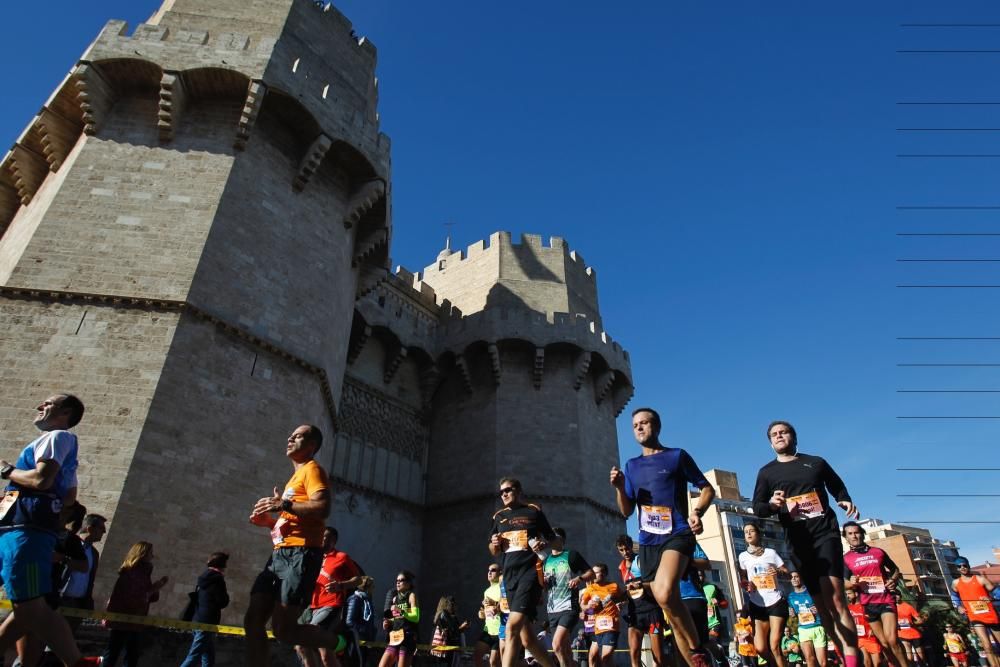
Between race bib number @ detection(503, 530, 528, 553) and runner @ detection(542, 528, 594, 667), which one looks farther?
runner @ detection(542, 528, 594, 667)

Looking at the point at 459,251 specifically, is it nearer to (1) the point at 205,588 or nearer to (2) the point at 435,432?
(2) the point at 435,432

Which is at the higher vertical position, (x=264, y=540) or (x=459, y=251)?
(x=459, y=251)

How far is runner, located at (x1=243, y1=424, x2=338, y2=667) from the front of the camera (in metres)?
4.09

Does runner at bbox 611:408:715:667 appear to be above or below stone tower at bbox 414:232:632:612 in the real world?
below

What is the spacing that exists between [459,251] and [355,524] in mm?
11892

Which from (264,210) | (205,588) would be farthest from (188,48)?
(205,588)

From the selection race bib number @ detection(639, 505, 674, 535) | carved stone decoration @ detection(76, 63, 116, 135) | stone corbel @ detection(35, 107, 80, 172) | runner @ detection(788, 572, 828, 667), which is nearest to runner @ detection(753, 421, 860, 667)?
race bib number @ detection(639, 505, 674, 535)

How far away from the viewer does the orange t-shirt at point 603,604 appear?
8273 millimetres

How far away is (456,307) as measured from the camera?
23.6 meters

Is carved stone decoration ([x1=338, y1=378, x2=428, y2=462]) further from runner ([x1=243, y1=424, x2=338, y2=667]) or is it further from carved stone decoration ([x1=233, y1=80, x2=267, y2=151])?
runner ([x1=243, y1=424, x2=338, y2=667])

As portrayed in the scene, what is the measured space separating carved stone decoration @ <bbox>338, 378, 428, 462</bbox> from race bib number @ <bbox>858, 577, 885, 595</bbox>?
1445cm

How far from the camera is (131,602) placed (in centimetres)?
677

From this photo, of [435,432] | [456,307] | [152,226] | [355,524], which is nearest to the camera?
[152,226]

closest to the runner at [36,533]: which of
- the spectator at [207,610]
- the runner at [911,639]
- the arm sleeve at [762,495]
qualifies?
the spectator at [207,610]
